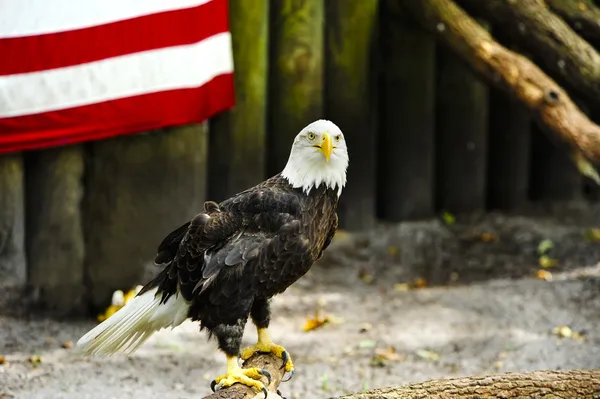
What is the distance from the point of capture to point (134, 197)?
5.71 metres

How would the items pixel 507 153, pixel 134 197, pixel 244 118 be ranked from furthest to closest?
1. pixel 507 153
2. pixel 244 118
3. pixel 134 197

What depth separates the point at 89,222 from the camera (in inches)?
221

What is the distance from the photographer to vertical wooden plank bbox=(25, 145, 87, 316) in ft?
17.8

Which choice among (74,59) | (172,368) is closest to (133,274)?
(172,368)

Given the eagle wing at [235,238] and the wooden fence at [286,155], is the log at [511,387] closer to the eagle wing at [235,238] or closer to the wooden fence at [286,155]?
the eagle wing at [235,238]

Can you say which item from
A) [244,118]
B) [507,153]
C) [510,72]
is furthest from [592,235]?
[244,118]

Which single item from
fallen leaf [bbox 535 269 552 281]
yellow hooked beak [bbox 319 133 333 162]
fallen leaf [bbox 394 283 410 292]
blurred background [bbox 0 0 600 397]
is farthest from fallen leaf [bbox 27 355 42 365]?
fallen leaf [bbox 535 269 552 281]

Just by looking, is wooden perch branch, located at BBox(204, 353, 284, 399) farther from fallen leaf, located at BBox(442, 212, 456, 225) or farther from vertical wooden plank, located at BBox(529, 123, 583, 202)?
vertical wooden plank, located at BBox(529, 123, 583, 202)

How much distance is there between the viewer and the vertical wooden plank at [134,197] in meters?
5.61

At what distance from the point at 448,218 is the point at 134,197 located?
7.41ft

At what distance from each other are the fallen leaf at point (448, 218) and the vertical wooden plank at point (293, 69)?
1191 millimetres

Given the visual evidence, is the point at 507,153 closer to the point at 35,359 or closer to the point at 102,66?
the point at 102,66

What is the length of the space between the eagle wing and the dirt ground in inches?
44.5

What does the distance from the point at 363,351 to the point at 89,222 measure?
1.59m
